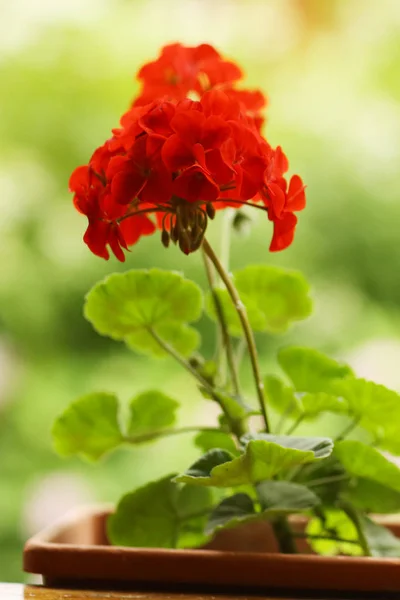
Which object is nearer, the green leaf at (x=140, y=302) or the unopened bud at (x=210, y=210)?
the unopened bud at (x=210, y=210)

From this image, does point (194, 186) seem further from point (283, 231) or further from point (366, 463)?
point (366, 463)

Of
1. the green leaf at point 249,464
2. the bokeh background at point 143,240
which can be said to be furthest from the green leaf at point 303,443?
the bokeh background at point 143,240

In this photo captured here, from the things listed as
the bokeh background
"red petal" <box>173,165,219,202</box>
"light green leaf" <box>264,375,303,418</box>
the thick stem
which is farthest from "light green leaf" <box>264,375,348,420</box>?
the bokeh background

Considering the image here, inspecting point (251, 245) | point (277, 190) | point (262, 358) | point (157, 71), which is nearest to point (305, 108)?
point (251, 245)

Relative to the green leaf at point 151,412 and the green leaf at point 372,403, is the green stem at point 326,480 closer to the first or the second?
the green leaf at point 372,403

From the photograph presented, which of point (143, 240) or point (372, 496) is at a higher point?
point (143, 240)

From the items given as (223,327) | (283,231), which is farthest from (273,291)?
(283,231)
